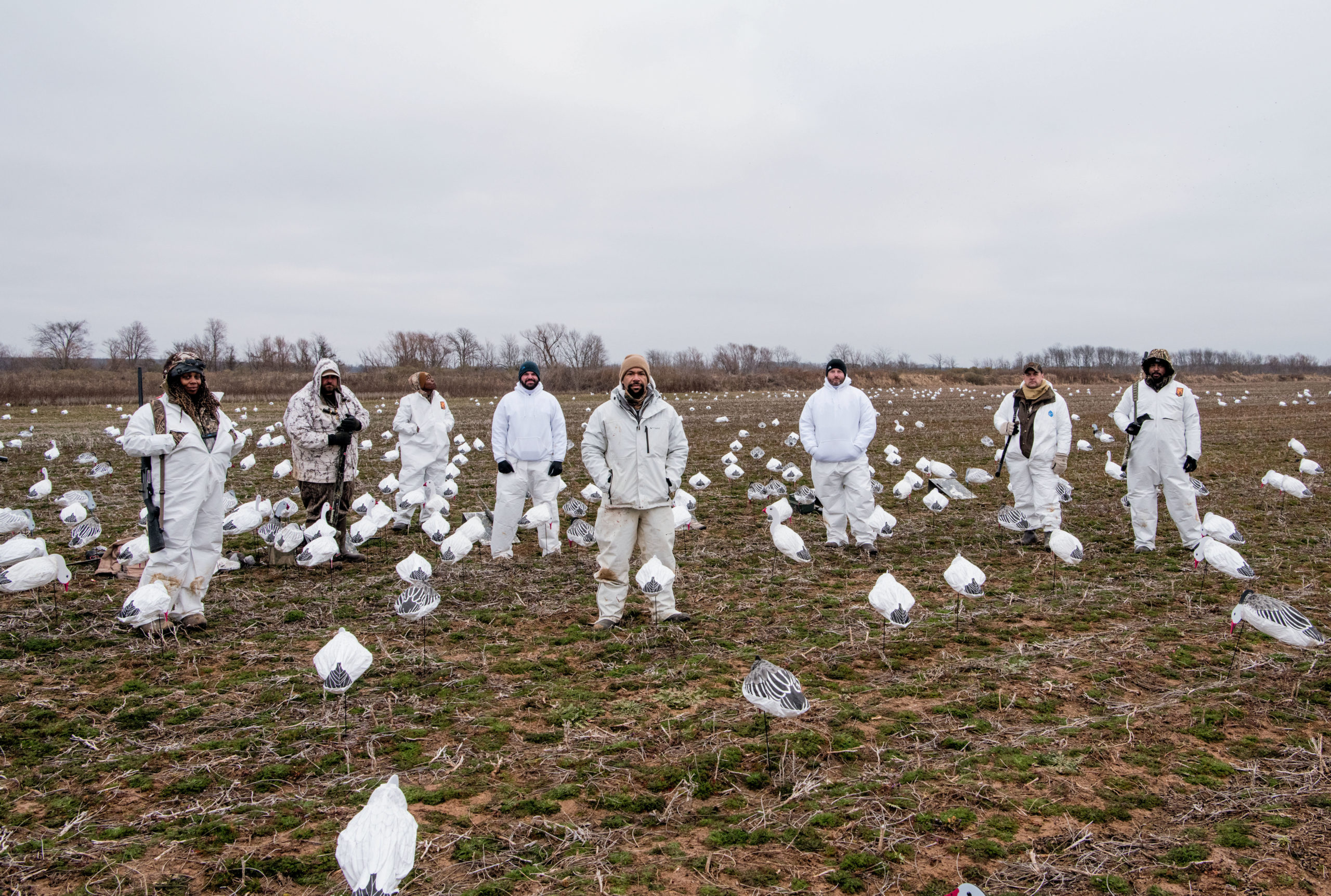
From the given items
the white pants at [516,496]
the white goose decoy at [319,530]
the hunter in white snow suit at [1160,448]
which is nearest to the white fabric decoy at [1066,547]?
the hunter in white snow suit at [1160,448]

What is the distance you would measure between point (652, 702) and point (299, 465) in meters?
5.62

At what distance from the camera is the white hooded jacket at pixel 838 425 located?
915cm

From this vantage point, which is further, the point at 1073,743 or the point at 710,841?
the point at 1073,743

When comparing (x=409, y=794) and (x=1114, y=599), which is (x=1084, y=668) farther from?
(x=409, y=794)

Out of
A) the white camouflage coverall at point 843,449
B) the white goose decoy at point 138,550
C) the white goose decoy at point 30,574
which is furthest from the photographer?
the white camouflage coverall at point 843,449

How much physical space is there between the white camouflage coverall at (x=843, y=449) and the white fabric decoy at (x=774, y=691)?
5.36 metres

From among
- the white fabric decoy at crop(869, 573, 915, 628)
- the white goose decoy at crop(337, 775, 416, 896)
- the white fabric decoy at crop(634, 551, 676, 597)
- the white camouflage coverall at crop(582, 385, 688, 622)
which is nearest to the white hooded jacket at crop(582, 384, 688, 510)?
the white camouflage coverall at crop(582, 385, 688, 622)

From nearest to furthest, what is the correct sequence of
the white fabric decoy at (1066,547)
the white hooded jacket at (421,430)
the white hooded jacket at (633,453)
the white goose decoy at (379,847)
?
the white goose decoy at (379,847)
the white hooded jacket at (633,453)
the white fabric decoy at (1066,547)
the white hooded jacket at (421,430)

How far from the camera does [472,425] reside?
28.8 m

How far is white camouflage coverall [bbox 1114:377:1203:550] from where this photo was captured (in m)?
8.91

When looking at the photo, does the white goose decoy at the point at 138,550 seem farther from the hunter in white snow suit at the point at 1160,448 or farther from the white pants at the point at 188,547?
the hunter in white snow suit at the point at 1160,448

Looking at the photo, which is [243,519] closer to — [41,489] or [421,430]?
[421,430]

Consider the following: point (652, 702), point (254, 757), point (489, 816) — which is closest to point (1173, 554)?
point (652, 702)

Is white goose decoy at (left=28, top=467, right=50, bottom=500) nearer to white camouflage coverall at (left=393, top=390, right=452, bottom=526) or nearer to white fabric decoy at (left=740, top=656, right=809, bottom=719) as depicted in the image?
white camouflage coverall at (left=393, top=390, right=452, bottom=526)
